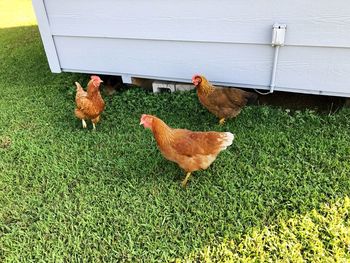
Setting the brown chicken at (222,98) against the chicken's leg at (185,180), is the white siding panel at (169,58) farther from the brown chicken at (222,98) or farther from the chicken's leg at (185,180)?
the chicken's leg at (185,180)

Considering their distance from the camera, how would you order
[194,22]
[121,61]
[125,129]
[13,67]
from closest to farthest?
[194,22] → [125,129] → [121,61] → [13,67]

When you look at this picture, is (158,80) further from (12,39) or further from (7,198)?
(12,39)

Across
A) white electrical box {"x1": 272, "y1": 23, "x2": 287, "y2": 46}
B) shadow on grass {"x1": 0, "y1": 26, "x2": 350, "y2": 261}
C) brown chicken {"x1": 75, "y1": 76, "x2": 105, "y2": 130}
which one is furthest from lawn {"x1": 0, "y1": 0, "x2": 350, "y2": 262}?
white electrical box {"x1": 272, "y1": 23, "x2": 287, "y2": 46}

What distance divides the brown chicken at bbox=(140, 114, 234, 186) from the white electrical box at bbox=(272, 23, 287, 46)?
3.96ft

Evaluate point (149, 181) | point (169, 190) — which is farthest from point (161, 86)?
point (169, 190)

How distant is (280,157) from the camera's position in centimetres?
304

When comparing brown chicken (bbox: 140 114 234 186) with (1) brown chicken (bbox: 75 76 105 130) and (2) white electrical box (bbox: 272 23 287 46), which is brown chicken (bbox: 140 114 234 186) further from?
(2) white electrical box (bbox: 272 23 287 46)

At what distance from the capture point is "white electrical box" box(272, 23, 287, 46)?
10.0ft

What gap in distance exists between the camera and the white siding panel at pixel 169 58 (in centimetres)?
345

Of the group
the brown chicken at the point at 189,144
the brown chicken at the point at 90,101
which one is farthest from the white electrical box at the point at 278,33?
the brown chicken at the point at 90,101

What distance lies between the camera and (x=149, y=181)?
295 centimetres

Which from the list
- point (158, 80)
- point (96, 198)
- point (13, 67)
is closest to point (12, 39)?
point (13, 67)

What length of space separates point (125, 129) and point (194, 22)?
57.4 inches

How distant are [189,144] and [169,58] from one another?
152 centimetres
